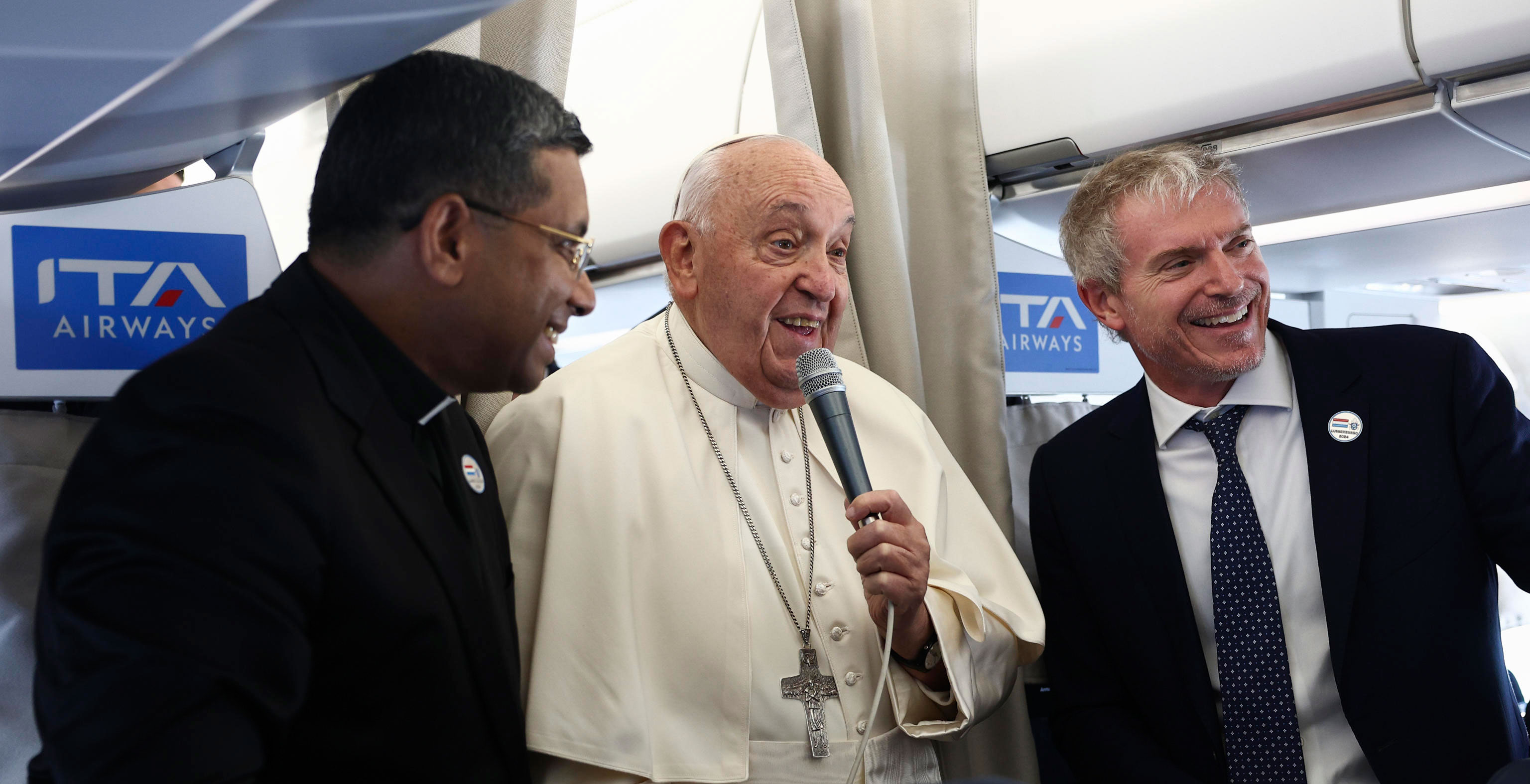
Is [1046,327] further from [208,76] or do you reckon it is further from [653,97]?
[208,76]

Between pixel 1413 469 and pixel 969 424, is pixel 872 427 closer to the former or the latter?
pixel 969 424

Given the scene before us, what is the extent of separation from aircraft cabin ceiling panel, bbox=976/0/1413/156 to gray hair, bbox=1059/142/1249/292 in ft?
0.45

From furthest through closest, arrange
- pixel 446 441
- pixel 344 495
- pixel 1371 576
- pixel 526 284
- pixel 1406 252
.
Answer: pixel 1406 252
pixel 1371 576
pixel 446 441
pixel 526 284
pixel 344 495

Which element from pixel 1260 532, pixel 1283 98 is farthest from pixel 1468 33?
pixel 1260 532

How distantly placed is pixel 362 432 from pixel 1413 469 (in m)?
2.07

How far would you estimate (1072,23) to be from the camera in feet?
9.53

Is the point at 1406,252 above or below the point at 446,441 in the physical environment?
above

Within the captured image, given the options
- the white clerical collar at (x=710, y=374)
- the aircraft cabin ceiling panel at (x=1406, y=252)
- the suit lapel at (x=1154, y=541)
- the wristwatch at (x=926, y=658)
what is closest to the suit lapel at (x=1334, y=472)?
the suit lapel at (x=1154, y=541)

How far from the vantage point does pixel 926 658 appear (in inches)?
83.0

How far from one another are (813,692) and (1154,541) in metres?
0.93

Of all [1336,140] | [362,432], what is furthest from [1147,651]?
[362,432]

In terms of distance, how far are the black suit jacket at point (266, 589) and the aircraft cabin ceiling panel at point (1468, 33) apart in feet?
7.16

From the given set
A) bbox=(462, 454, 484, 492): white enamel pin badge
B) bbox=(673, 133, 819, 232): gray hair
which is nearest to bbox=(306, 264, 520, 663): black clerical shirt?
bbox=(462, 454, 484, 492): white enamel pin badge

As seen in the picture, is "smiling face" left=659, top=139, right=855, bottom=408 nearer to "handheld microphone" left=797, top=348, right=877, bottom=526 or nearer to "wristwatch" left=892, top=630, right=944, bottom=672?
"handheld microphone" left=797, top=348, right=877, bottom=526
